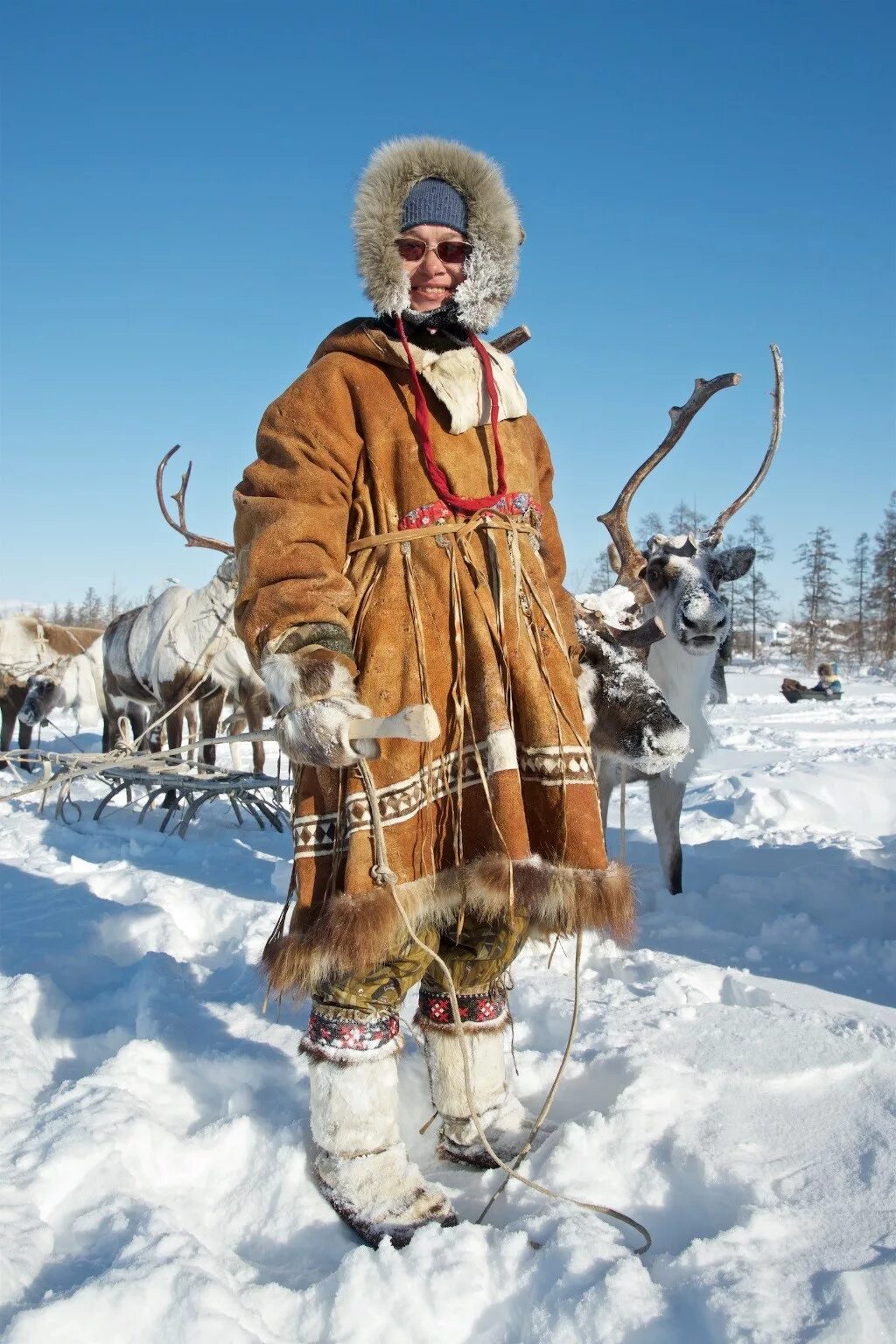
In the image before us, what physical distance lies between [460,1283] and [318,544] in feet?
4.34

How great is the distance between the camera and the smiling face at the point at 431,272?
194 cm

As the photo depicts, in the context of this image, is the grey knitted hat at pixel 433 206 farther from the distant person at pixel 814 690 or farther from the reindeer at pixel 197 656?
the distant person at pixel 814 690

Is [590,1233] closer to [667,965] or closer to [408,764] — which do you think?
[408,764]

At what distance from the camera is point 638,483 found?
13.5 ft

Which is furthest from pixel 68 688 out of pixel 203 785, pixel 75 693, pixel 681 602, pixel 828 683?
pixel 828 683

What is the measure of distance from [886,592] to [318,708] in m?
38.1

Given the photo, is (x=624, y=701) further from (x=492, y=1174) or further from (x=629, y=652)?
(x=492, y=1174)

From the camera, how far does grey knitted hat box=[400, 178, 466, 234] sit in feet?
6.32

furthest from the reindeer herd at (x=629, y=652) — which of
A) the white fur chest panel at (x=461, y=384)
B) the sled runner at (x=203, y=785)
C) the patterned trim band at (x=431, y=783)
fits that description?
the white fur chest panel at (x=461, y=384)

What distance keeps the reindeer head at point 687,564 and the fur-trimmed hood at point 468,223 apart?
75.8 inches

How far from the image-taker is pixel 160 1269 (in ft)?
4.58

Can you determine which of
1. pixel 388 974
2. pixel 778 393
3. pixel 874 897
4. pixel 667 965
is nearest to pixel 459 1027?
pixel 388 974

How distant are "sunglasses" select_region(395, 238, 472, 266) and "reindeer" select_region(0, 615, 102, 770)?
1006 cm

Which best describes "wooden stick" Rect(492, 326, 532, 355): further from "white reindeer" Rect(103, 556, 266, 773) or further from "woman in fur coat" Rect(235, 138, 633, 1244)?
"white reindeer" Rect(103, 556, 266, 773)
